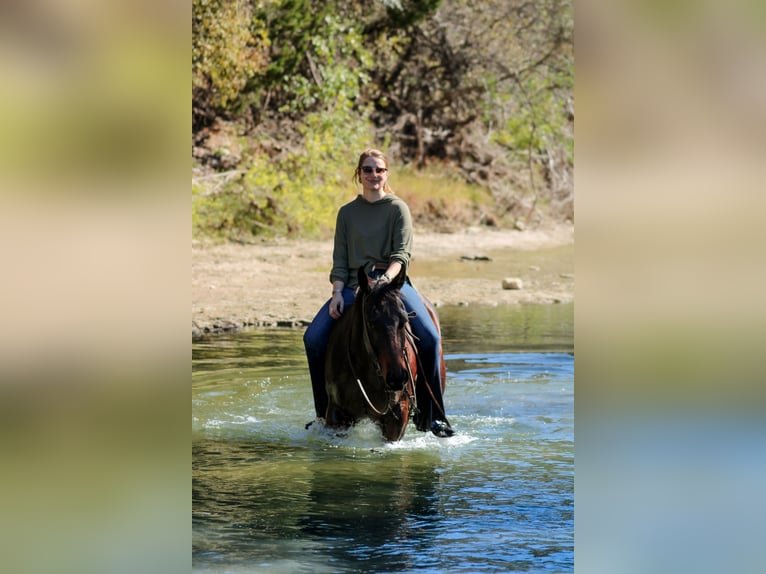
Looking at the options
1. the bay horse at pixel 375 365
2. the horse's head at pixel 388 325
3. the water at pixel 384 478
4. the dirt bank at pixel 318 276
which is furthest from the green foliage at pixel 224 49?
the horse's head at pixel 388 325

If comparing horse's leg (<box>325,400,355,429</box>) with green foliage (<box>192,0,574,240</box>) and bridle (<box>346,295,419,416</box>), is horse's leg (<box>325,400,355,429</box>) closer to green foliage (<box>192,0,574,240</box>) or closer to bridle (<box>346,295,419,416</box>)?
bridle (<box>346,295,419,416</box>)

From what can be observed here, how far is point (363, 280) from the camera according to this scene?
752 centimetres

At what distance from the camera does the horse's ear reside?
748 cm

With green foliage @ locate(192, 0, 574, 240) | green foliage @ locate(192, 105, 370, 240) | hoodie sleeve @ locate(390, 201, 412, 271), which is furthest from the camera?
green foliage @ locate(192, 0, 574, 240)

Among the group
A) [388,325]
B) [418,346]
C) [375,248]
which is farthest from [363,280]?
[418,346]

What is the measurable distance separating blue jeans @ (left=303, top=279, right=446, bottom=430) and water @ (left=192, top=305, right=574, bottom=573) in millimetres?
279

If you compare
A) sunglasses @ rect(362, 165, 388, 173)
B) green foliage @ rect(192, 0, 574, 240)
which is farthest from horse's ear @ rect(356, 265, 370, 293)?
green foliage @ rect(192, 0, 574, 240)

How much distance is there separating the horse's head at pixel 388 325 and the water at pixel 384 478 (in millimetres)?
755

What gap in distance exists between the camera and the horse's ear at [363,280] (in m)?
7.48

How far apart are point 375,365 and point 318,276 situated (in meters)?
10.7
